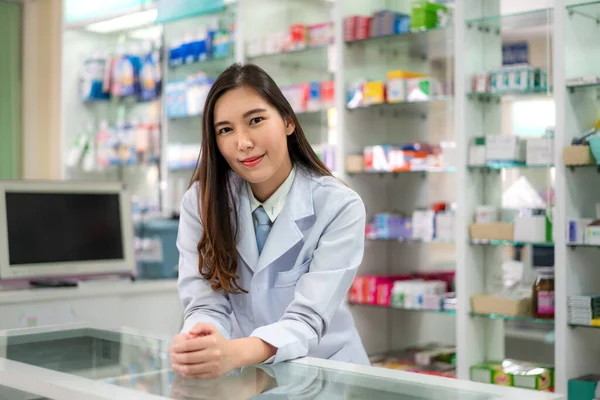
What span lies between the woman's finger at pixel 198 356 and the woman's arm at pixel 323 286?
0.63ft

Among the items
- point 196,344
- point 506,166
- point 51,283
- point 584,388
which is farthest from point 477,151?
point 196,344

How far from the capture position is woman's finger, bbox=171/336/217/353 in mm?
1567

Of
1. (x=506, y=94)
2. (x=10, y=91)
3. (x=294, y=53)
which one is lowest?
(x=506, y=94)

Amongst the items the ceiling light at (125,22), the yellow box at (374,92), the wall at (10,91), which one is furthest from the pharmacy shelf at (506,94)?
the wall at (10,91)

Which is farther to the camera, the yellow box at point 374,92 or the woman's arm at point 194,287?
the yellow box at point 374,92

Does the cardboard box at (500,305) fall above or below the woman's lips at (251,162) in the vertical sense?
below

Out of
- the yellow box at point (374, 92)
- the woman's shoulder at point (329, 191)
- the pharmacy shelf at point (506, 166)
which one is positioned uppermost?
the yellow box at point (374, 92)

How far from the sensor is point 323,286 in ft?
6.24

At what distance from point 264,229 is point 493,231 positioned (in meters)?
2.49

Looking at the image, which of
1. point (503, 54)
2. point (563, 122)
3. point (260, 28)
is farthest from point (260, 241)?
point (260, 28)

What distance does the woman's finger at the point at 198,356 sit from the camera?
5.08ft

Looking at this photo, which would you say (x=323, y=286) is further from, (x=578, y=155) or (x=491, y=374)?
(x=491, y=374)

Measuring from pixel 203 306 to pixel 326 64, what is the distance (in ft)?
11.7

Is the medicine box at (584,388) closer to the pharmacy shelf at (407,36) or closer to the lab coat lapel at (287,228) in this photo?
the pharmacy shelf at (407,36)
